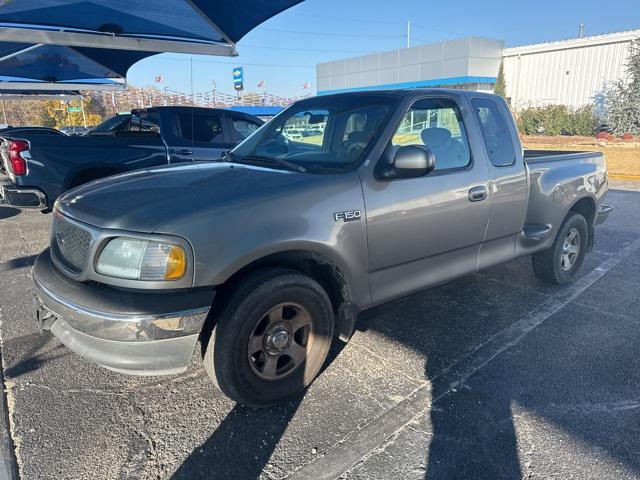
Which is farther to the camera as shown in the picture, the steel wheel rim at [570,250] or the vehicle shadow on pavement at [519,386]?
the steel wheel rim at [570,250]

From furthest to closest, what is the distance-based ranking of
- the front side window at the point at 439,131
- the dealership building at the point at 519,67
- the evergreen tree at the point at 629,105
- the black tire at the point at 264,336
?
the dealership building at the point at 519,67 → the evergreen tree at the point at 629,105 → the front side window at the point at 439,131 → the black tire at the point at 264,336

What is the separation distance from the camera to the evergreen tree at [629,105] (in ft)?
81.3

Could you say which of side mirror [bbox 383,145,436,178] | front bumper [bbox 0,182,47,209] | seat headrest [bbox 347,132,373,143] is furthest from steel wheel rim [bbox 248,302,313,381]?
front bumper [bbox 0,182,47,209]

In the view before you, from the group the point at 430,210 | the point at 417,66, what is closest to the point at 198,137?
the point at 430,210

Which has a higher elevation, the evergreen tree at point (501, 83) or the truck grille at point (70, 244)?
the evergreen tree at point (501, 83)

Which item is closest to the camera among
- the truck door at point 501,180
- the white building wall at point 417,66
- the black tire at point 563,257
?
the truck door at point 501,180

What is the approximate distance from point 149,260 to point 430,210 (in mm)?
1954

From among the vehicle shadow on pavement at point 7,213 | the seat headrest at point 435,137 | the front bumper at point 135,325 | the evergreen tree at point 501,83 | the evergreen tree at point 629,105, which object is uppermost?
the evergreen tree at point 501,83

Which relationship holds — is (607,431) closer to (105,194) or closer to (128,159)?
(105,194)

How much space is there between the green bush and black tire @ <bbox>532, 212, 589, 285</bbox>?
1018 inches

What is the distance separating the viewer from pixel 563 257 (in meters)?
5.04

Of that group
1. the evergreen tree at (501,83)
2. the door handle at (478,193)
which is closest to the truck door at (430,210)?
the door handle at (478,193)

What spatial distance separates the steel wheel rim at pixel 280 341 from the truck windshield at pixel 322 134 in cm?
97

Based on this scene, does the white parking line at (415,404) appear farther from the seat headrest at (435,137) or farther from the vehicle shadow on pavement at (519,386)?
the seat headrest at (435,137)
